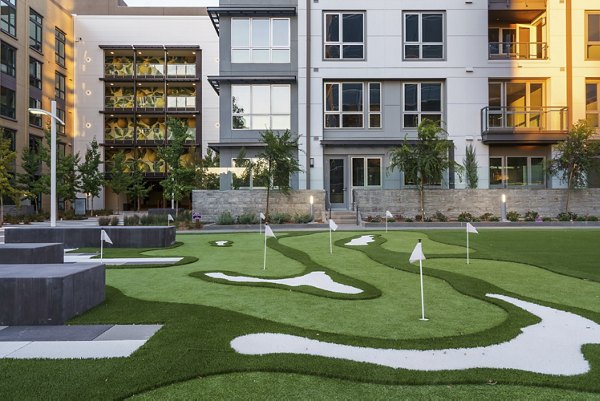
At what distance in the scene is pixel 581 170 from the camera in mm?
24266

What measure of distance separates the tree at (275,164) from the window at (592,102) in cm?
1862

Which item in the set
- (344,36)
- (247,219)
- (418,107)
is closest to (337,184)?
(247,219)

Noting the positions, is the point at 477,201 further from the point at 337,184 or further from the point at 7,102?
the point at 7,102

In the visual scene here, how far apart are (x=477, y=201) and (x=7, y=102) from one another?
36.3m

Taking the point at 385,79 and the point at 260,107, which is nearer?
the point at 385,79

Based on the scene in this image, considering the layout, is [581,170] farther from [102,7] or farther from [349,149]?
[102,7]

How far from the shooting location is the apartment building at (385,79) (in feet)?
89.0

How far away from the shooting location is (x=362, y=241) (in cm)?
1581

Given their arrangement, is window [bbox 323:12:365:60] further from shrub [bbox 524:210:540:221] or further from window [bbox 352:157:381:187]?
shrub [bbox 524:210:540:221]

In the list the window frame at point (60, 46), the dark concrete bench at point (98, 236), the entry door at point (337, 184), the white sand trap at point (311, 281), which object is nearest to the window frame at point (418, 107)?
the entry door at point (337, 184)

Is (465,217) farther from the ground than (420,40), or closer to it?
closer to it

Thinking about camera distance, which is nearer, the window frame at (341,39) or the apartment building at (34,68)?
the window frame at (341,39)

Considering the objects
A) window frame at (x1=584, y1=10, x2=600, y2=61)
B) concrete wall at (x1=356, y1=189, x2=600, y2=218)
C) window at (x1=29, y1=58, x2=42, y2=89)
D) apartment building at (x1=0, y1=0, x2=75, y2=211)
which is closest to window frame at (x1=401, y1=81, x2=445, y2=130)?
concrete wall at (x1=356, y1=189, x2=600, y2=218)

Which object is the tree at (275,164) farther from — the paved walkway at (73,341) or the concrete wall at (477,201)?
the paved walkway at (73,341)
